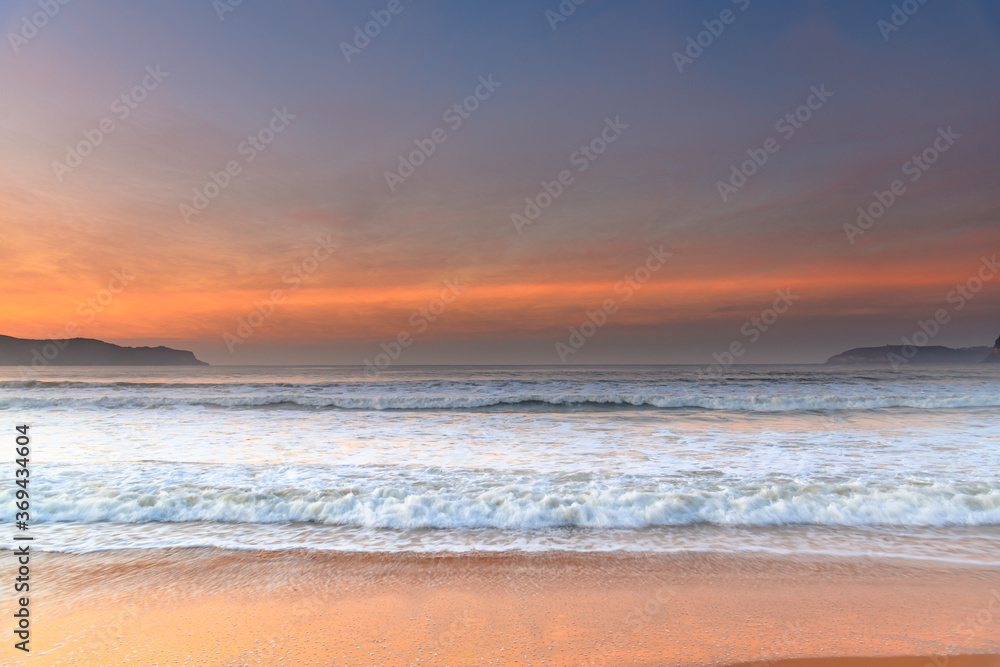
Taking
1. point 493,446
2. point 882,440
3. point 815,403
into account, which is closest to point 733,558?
point 493,446

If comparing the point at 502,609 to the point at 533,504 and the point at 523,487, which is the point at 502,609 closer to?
the point at 533,504

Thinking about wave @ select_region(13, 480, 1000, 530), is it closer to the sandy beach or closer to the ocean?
the ocean

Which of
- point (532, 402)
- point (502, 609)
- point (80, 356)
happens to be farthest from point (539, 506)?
point (80, 356)

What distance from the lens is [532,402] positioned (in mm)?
23797

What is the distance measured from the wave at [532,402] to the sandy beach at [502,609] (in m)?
17.2

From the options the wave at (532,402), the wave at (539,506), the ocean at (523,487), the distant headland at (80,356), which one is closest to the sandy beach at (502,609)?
the ocean at (523,487)

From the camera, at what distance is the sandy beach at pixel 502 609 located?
3197 millimetres

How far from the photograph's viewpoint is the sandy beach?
10.5ft

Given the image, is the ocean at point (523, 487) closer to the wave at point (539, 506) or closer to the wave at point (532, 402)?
the wave at point (539, 506)

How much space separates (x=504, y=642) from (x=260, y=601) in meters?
2.09

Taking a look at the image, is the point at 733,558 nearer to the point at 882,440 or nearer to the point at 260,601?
the point at 260,601

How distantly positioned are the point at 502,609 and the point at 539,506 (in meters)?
2.34

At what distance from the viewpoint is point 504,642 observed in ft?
10.9

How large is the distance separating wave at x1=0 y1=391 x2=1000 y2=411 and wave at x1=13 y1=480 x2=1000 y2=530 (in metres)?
15.1
